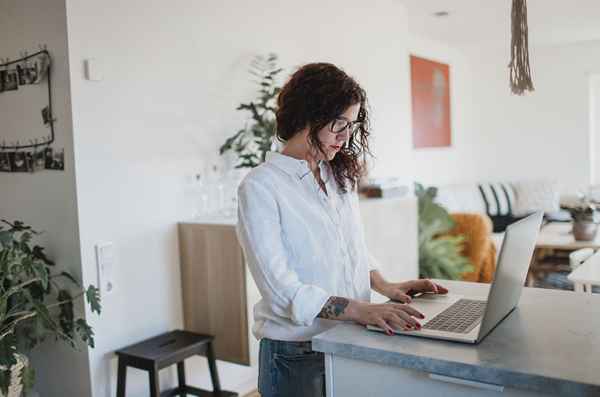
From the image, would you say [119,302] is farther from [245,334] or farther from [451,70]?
[451,70]

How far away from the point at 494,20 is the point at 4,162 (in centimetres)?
407

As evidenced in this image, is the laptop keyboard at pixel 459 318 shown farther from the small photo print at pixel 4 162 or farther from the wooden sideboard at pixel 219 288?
the small photo print at pixel 4 162

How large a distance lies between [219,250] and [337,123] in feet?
5.04

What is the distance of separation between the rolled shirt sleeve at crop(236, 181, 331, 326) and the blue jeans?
0.10m

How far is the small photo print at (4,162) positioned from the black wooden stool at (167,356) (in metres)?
1.00

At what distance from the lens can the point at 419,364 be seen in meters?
1.16

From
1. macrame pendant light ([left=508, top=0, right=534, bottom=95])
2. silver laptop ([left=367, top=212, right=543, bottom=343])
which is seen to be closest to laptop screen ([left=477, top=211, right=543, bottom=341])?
silver laptop ([left=367, top=212, right=543, bottom=343])

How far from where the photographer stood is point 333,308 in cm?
141

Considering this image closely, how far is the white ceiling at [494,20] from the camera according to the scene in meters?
4.85

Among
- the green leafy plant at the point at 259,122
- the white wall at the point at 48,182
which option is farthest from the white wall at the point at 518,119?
the white wall at the point at 48,182

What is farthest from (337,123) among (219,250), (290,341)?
(219,250)

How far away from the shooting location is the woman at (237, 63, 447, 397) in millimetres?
1414

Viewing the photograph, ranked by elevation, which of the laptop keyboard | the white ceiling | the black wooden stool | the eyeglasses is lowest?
the black wooden stool

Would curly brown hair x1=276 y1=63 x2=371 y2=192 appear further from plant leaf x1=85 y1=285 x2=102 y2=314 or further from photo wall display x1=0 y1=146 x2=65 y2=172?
photo wall display x1=0 y1=146 x2=65 y2=172
